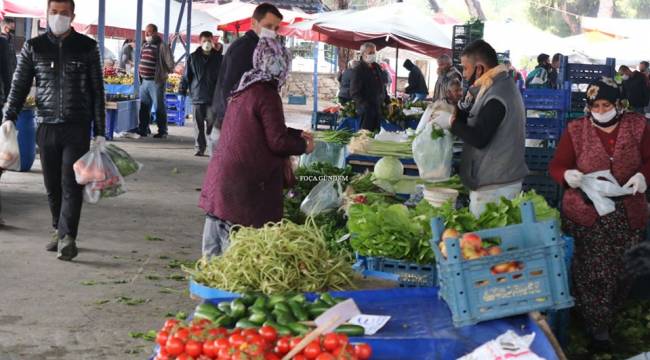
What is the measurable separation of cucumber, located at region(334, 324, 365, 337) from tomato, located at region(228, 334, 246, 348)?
0.47 m

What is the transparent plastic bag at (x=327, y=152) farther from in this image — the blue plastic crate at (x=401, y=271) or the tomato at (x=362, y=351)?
the tomato at (x=362, y=351)

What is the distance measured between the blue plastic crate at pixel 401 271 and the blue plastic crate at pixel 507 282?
74 centimetres

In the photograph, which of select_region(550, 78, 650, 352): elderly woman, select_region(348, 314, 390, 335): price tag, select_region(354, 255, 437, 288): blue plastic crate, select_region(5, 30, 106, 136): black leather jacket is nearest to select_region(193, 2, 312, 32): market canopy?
select_region(5, 30, 106, 136): black leather jacket

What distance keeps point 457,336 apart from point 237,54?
4.43 meters

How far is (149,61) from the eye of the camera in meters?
19.3

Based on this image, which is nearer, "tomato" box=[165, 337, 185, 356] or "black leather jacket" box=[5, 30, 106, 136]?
"tomato" box=[165, 337, 185, 356]

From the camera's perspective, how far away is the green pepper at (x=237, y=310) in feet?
13.8

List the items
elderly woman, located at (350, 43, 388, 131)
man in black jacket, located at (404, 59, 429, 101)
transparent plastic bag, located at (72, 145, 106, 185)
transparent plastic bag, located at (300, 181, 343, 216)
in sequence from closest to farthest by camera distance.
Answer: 1. transparent plastic bag, located at (300, 181, 343, 216)
2. transparent plastic bag, located at (72, 145, 106, 185)
3. elderly woman, located at (350, 43, 388, 131)
4. man in black jacket, located at (404, 59, 429, 101)

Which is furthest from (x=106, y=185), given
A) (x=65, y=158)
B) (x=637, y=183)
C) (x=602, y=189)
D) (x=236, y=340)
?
(x=236, y=340)

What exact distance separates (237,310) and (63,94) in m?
4.40

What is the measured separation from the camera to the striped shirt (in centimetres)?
1914

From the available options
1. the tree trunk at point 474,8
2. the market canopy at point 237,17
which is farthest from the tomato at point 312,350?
the tree trunk at point 474,8

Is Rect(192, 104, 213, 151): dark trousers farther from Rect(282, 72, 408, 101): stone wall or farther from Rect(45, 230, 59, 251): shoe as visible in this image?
Rect(282, 72, 408, 101): stone wall

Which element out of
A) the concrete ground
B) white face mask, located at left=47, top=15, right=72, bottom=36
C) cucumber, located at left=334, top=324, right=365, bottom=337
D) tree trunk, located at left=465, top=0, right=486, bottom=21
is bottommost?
the concrete ground
